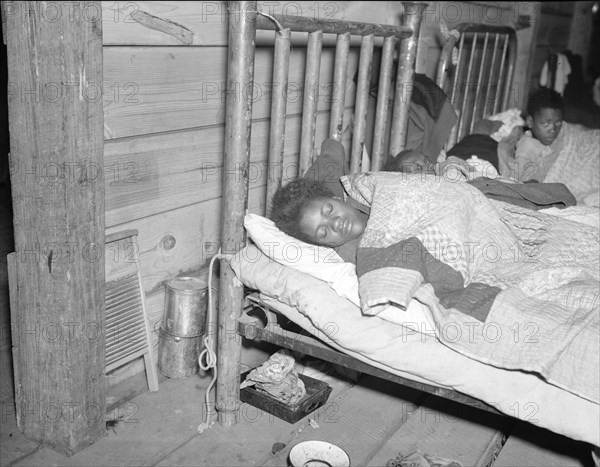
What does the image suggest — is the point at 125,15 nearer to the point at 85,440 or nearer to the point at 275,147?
the point at 275,147

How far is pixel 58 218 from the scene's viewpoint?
183cm

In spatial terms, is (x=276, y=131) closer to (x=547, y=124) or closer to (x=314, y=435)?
(x=314, y=435)

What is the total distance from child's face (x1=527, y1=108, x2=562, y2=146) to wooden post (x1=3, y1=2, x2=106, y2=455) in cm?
213

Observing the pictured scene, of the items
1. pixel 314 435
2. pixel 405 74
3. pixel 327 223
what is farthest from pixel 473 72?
pixel 314 435

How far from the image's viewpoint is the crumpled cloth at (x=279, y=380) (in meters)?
2.25

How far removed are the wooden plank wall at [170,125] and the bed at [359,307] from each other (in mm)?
248

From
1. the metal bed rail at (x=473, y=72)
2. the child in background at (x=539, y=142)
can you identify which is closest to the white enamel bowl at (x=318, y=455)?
the child in background at (x=539, y=142)

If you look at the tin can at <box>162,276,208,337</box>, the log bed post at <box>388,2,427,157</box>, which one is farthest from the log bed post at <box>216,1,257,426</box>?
the log bed post at <box>388,2,427,157</box>

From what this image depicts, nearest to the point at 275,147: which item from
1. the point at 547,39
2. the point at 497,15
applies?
the point at 497,15

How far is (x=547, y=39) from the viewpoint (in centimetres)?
549

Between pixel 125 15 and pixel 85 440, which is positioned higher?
pixel 125 15

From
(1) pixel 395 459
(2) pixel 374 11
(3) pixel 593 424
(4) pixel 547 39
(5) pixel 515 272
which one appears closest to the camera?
(3) pixel 593 424

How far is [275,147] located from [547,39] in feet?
13.7

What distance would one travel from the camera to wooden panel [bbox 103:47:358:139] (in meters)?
2.09
